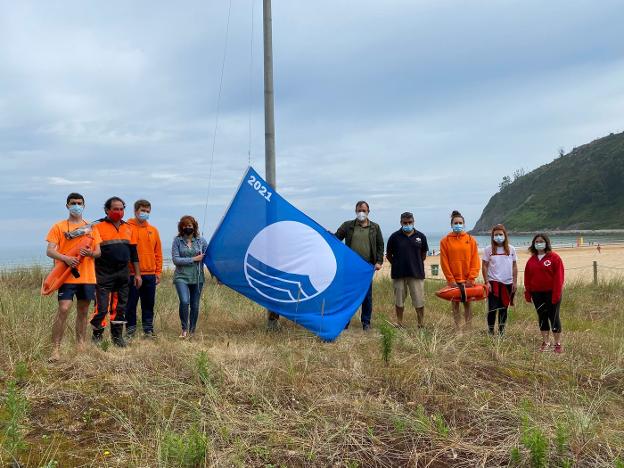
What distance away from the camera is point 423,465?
128 inches

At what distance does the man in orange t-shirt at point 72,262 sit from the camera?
17.5 ft

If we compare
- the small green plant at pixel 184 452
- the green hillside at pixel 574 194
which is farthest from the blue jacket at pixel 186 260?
the green hillside at pixel 574 194

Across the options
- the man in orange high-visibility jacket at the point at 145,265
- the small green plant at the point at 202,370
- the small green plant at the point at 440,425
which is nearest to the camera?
the small green plant at the point at 440,425

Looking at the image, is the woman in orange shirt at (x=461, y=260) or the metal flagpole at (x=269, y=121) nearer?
the woman in orange shirt at (x=461, y=260)

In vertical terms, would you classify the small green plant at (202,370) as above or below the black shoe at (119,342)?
above

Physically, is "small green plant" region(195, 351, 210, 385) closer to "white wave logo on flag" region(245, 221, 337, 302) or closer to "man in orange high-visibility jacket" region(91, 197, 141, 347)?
"man in orange high-visibility jacket" region(91, 197, 141, 347)

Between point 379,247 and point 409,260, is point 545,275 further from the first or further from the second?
point 379,247

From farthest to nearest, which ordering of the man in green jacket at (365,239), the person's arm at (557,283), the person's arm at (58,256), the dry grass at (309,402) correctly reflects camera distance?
the man in green jacket at (365,239) → the person's arm at (557,283) → the person's arm at (58,256) → the dry grass at (309,402)

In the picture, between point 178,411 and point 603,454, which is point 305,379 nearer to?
point 178,411

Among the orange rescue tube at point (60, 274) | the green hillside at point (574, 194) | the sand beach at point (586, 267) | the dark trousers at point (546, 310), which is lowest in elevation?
the sand beach at point (586, 267)

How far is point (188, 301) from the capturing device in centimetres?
687

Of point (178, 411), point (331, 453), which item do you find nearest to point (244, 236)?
point (178, 411)

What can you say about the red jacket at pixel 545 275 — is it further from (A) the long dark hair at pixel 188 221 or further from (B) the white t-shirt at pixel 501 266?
(A) the long dark hair at pixel 188 221

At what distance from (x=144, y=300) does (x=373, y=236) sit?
3.40 metres
